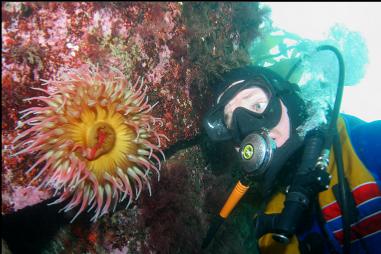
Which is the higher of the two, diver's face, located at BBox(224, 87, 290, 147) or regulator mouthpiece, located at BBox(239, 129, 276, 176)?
diver's face, located at BBox(224, 87, 290, 147)

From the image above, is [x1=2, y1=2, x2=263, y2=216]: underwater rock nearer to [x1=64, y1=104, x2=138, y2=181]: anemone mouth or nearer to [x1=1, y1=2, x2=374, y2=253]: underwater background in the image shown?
[x1=1, y1=2, x2=374, y2=253]: underwater background

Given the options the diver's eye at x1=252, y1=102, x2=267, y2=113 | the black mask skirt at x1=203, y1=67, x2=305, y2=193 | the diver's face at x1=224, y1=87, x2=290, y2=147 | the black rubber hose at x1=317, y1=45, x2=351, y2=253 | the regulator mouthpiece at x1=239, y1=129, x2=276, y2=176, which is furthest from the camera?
the diver's eye at x1=252, y1=102, x2=267, y2=113

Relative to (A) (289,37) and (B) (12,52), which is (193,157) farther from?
(A) (289,37)

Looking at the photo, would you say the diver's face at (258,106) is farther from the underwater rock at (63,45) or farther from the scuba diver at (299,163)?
the underwater rock at (63,45)

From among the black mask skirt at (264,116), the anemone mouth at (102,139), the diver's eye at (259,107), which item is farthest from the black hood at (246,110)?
the anemone mouth at (102,139)

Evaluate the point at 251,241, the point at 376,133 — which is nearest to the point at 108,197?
the point at 376,133

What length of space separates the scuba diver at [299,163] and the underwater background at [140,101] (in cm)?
27

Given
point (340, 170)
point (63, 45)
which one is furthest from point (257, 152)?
point (63, 45)

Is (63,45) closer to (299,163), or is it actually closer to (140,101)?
(140,101)

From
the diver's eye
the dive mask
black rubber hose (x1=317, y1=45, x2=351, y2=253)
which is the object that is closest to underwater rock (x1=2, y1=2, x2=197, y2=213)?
the dive mask

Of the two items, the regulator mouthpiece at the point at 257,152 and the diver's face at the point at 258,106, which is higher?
the diver's face at the point at 258,106

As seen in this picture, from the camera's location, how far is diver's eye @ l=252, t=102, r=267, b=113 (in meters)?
3.76

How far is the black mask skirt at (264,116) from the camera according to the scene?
353 centimetres

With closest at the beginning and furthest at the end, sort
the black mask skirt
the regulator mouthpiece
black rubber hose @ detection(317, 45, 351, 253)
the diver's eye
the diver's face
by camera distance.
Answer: black rubber hose @ detection(317, 45, 351, 253)
the regulator mouthpiece
the black mask skirt
the diver's face
the diver's eye
